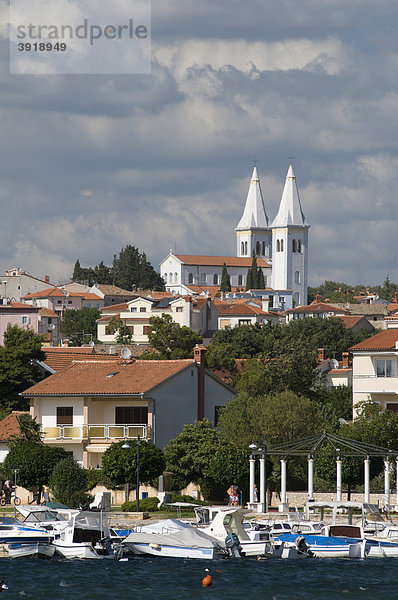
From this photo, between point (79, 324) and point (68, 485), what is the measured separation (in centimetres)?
11940

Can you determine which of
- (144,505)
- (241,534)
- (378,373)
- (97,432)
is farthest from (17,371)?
(241,534)

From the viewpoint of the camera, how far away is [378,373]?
65938 millimetres

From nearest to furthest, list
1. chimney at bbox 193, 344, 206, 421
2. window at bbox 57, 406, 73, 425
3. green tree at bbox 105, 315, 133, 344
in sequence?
window at bbox 57, 406, 73, 425
chimney at bbox 193, 344, 206, 421
green tree at bbox 105, 315, 133, 344

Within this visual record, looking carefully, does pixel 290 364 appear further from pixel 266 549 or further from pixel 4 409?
pixel 266 549

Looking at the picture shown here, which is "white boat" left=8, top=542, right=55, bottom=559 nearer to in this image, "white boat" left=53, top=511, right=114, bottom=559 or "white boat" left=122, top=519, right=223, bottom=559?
"white boat" left=53, top=511, right=114, bottom=559

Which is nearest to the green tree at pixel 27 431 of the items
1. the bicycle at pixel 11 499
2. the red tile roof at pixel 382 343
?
the bicycle at pixel 11 499

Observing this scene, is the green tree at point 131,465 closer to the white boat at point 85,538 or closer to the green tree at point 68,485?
the green tree at point 68,485

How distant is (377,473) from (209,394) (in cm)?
1323

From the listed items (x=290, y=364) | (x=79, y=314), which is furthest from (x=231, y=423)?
(x=79, y=314)

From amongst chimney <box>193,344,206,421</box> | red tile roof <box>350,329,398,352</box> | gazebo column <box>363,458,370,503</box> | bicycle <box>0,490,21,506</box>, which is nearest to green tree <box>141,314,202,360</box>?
red tile roof <box>350,329,398,352</box>

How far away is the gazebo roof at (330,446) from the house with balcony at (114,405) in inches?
312

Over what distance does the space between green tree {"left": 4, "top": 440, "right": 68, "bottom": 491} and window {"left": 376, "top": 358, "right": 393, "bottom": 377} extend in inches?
853

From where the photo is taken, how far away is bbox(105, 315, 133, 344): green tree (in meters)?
150

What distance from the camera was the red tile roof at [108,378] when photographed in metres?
58.7
